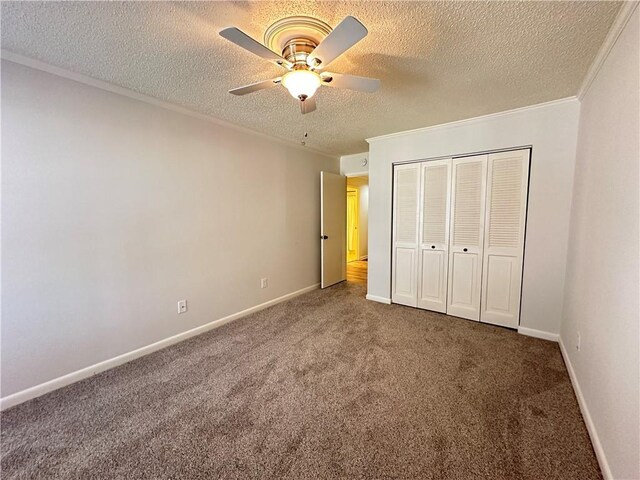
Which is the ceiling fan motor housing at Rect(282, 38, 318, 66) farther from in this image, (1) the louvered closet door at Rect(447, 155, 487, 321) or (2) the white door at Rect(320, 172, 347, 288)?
(2) the white door at Rect(320, 172, 347, 288)

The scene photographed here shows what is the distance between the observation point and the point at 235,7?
137cm

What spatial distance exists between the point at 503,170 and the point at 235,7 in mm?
2833

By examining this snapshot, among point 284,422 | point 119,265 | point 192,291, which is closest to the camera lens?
point 284,422

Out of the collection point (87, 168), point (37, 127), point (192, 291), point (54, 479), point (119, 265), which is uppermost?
point (37, 127)

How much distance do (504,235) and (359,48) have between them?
7.86 ft

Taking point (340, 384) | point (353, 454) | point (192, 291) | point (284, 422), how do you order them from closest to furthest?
point (353, 454)
point (284, 422)
point (340, 384)
point (192, 291)

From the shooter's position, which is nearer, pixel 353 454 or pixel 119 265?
pixel 353 454

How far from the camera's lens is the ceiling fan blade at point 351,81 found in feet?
5.35

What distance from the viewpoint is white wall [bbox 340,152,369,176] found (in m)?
4.66

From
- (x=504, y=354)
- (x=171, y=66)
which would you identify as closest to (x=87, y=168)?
(x=171, y=66)

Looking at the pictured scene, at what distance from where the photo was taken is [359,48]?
5.55ft

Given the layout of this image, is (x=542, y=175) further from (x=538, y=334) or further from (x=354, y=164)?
(x=354, y=164)

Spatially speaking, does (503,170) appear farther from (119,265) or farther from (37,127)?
(37,127)

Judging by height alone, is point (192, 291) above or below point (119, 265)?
below
